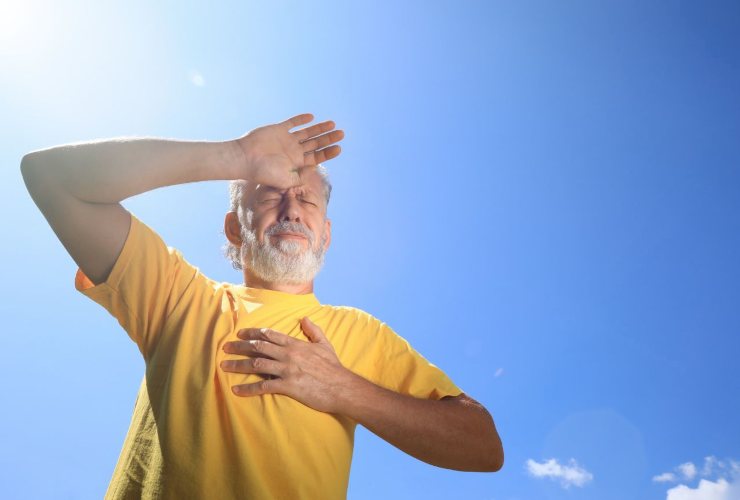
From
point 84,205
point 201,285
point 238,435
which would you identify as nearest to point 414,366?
point 238,435

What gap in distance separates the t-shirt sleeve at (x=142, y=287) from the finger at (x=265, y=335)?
16.8 inches

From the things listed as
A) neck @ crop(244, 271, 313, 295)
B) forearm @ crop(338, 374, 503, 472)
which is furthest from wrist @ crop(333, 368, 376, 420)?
neck @ crop(244, 271, 313, 295)

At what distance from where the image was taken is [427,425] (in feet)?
8.34

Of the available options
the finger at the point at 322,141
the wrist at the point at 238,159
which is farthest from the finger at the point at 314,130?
the wrist at the point at 238,159

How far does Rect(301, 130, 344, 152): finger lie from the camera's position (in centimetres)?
309

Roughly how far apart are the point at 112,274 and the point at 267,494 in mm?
1306

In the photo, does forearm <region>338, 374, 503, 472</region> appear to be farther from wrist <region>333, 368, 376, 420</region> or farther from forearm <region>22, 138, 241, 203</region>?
forearm <region>22, 138, 241, 203</region>

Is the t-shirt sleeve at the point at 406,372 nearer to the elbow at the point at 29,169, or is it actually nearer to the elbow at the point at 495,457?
the elbow at the point at 495,457

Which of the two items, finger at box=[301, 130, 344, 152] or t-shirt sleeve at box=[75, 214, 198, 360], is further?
finger at box=[301, 130, 344, 152]

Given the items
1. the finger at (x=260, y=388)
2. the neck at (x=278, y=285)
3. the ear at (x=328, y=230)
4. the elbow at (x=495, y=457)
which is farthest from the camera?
the ear at (x=328, y=230)

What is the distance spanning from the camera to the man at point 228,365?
88.9 inches

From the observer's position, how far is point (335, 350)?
2.88 m

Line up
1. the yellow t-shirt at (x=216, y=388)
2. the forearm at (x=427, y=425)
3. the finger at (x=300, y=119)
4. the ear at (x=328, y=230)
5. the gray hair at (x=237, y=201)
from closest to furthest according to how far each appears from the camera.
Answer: the yellow t-shirt at (x=216, y=388), the forearm at (x=427, y=425), the finger at (x=300, y=119), the gray hair at (x=237, y=201), the ear at (x=328, y=230)

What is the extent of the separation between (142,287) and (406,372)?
1.48 metres
